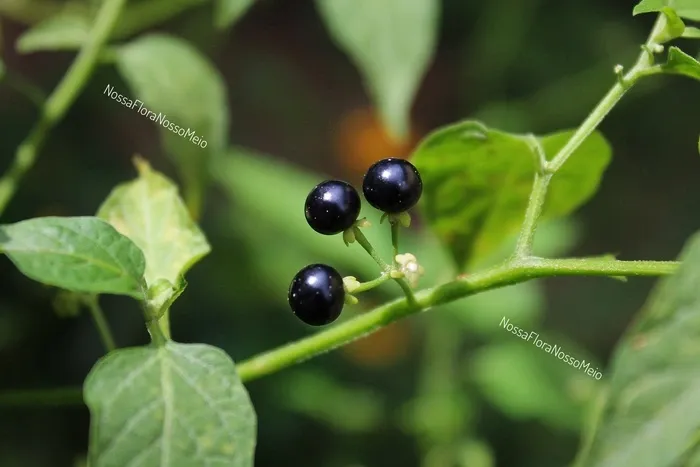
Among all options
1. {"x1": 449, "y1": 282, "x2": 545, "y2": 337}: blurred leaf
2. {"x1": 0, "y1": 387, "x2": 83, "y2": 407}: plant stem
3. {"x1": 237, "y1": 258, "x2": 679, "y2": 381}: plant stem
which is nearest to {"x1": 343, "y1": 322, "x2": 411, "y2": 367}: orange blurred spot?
{"x1": 449, "y1": 282, "x2": 545, "y2": 337}: blurred leaf

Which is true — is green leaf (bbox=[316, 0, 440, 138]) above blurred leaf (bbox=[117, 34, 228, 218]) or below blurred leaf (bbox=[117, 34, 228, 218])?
above

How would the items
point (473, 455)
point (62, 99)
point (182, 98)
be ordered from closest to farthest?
point (62, 99) < point (182, 98) < point (473, 455)

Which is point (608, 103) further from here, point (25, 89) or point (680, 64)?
point (25, 89)

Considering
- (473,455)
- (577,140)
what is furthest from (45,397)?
(473,455)

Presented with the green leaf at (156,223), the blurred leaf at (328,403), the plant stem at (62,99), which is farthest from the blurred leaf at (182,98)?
the blurred leaf at (328,403)

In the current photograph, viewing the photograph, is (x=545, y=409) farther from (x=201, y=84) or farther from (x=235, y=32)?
Answer: (x=235, y=32)

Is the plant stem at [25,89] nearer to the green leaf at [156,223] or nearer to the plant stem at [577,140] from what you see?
the green leaf at [156,223]

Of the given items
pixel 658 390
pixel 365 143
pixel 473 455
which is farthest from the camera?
pixel 365 143

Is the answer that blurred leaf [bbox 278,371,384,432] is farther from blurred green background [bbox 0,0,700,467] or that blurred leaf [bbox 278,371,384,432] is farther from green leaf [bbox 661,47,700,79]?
green leaf [bbox 661,47,700,79]
